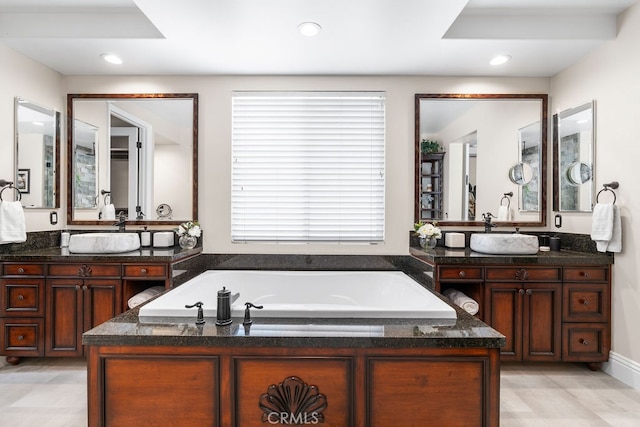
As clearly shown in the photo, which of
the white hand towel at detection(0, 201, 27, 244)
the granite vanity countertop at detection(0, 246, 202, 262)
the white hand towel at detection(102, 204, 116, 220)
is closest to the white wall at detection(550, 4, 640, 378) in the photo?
the granite vanity countertop at detection(0, 246, 202, 262)

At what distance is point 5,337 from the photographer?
103 inches

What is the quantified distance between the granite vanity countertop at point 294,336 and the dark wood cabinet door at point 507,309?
1180 millimetres

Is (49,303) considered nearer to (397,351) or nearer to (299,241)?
(299,241)

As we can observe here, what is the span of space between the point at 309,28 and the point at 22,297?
2809mm

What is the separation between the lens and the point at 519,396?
2.35 metres

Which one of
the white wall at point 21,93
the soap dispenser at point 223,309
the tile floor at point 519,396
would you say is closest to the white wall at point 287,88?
the white wall at point 21,93

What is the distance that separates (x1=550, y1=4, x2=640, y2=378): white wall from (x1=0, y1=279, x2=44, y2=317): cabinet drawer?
Answer: 4212 millimetres

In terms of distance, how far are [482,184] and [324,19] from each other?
1956mm

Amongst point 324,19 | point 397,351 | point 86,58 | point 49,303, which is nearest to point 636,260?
point 397,351

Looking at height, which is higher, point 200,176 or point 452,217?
point 200,176

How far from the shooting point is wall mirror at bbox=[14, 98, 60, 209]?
2.83 m

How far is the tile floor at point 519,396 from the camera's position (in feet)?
6.83

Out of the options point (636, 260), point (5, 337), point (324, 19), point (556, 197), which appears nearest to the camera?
point (324, 19)

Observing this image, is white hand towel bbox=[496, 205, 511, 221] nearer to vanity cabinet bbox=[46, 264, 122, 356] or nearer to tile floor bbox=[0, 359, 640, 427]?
tile floor bbox=[0, 359, 640, 427]
